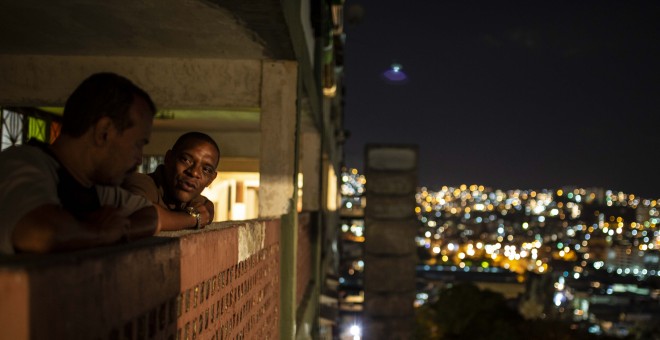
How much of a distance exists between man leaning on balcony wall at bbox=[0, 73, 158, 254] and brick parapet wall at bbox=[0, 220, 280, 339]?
0.10 m

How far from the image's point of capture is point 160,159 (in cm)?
1412

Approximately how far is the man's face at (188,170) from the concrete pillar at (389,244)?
51.3 feet

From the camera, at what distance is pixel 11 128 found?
969 cm

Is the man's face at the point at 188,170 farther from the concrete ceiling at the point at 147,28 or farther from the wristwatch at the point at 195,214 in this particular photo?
the concrete ceiling at the point at 147,28

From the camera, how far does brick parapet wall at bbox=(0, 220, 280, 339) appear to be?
1244 mm

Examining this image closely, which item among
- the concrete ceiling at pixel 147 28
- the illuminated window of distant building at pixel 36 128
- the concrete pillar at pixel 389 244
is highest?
the concrete ceiling at pixel 147 28

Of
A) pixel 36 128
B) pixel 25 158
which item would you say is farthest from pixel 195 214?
pixel 36 128

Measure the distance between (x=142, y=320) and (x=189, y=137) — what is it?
2.61m

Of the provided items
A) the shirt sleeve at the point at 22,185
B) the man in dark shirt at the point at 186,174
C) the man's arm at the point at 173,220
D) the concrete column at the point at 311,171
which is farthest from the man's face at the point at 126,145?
the concrete column at the point at 311,171

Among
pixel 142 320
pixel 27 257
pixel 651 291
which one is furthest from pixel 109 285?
pixel 651 291

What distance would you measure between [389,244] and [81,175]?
18.5m

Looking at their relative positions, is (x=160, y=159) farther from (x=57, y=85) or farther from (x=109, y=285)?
(x=109, y=285)

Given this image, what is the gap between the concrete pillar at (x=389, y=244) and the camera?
65.7ft

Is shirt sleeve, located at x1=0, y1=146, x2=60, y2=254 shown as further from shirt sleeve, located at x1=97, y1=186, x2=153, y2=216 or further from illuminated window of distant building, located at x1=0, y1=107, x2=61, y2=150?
illuminated window of distant building, located at x1=0, y1=107, x2=61, y2=150
